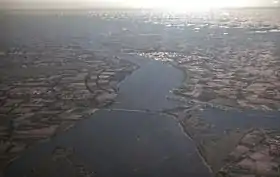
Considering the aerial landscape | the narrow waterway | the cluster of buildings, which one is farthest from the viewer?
the cluster of buildings

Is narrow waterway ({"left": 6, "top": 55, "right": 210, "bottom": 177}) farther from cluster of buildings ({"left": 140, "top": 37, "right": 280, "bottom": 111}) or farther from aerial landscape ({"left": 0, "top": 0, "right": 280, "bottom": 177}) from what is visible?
cluster of buildings ({"left": 140, "top": 37, "right": 280, "bottom": 111})

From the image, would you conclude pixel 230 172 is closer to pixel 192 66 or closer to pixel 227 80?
pixel 227 80

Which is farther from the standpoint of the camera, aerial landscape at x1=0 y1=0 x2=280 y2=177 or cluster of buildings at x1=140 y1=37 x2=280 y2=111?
cluster of buildings at x1=140 y1=37 x2=280 y2=111

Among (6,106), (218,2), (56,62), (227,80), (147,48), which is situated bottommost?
(6,106)

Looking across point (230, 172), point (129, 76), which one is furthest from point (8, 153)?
point (129, 76)

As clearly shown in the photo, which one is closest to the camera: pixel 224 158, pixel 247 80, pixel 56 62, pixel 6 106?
pixel 224 158

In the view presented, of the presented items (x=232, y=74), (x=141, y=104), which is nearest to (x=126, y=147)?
(x=141, y=104)

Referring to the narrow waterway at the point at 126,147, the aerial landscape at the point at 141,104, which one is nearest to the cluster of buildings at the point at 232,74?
the aerial landscape at the point at 141,104

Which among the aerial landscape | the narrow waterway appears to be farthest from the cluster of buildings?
the narrow waterway
